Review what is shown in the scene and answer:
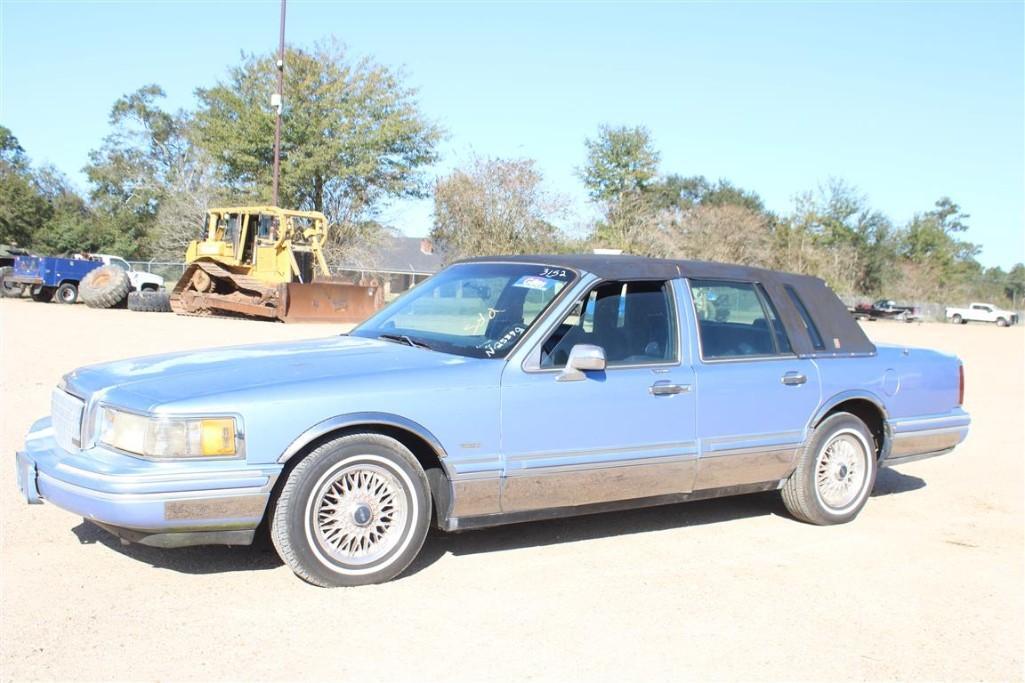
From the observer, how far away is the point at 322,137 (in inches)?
1650

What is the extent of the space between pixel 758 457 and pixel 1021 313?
2986 inches

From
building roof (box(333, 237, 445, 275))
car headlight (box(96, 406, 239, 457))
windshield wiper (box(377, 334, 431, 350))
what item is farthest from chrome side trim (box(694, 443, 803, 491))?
building roof (box(333, 237, 445, 275))

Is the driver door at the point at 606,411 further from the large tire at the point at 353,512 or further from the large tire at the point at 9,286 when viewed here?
the large tire at the point at 9,286

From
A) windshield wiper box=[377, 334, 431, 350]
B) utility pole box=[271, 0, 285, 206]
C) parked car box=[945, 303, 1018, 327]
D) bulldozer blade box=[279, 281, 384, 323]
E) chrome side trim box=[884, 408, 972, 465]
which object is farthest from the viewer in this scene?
parked car box=[945, 303, 1018, 327]

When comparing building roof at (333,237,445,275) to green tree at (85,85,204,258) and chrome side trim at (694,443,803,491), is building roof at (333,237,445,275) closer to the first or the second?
green tree at (85,85,204,258)

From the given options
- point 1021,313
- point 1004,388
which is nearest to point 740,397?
point 1004,388

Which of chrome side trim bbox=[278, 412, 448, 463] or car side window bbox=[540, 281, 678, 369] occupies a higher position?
car side window bbox=[540, 281, 678, 369]

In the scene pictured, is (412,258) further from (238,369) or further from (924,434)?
(238,369)

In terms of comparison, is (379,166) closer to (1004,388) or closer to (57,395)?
(1004,388)

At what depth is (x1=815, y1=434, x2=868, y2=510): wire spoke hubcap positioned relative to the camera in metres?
6.06

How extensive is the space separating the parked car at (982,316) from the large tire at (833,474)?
6632cm

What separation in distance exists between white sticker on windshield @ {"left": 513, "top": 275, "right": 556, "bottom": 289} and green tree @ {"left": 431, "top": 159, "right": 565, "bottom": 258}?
37585 mm

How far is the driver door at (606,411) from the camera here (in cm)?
480

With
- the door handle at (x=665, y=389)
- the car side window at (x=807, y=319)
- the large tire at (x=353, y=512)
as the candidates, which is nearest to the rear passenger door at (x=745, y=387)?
the door handle at (x=665, y=389)
